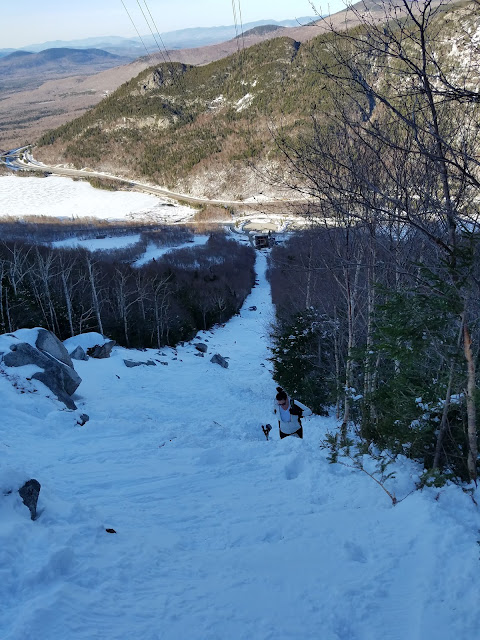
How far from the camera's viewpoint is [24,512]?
4.34 meters

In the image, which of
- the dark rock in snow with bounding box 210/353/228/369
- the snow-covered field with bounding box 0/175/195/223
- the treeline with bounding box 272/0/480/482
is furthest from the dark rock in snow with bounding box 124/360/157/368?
the snow-covered field with bounding box 0/175/195/223

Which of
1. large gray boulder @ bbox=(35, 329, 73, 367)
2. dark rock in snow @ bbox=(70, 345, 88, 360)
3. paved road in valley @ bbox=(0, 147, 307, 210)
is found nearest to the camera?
large gray boulder @ bbox=(35, 329, 73, 367)

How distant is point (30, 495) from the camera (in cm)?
446

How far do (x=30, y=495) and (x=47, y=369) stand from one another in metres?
6.33

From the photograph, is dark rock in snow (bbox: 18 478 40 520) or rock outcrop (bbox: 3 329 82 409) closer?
dark rock in snow (bbox: 18 478 40 520)

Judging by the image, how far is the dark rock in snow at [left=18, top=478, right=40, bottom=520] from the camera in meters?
4.40

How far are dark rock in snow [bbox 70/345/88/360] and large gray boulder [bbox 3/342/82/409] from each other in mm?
3982

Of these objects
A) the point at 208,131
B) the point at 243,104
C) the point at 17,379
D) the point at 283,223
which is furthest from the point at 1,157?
the point at 17,379

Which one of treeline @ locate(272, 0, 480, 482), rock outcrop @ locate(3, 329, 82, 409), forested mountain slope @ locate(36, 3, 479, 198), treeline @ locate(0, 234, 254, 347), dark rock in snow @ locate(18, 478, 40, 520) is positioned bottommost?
treeline @ locate(0, 234, 254, 347)

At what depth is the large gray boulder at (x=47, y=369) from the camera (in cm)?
978

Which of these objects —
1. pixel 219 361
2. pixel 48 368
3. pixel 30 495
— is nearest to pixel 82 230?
pixel 219 361

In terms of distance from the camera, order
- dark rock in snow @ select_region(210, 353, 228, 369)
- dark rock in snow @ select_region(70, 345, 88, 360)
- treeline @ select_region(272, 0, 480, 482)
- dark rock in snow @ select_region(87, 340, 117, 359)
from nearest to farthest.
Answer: treeline @ select_region(272, 0, 480, 482) < dark rock in snow @ select_region(70, 345, 88, 360) < dark rock in snow @ select_region(87, 340, 117, 359) < dark rock in snow @ select_region(210, 353, 228, 369)

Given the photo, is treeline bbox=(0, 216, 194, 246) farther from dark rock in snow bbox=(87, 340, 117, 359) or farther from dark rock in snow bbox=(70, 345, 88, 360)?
dark rock in snow bbox=(70, 345, 88, 360)

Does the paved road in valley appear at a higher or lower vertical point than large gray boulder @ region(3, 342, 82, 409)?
higher
